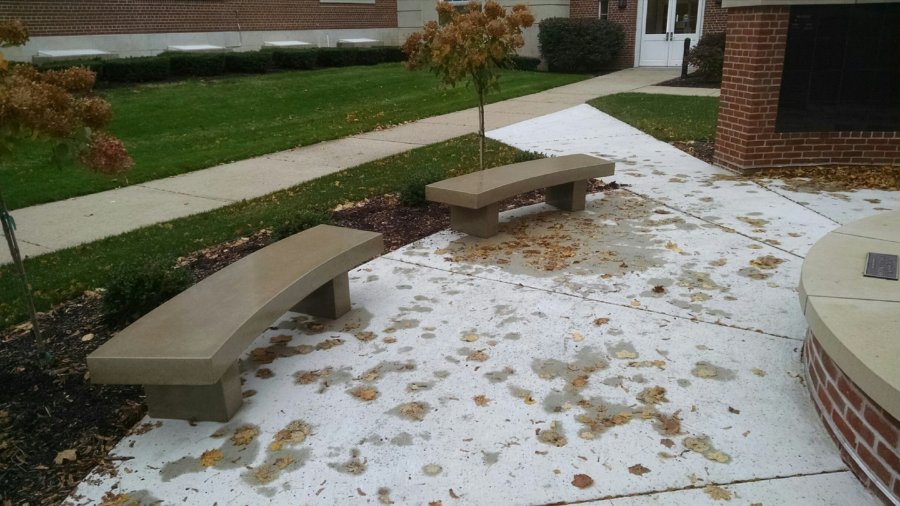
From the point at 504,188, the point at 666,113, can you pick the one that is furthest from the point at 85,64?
the point at 504,188

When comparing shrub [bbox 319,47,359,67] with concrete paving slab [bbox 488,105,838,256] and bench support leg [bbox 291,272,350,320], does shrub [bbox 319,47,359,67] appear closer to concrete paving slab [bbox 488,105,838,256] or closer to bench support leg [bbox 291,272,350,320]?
concrete paving slab [bbox 488,105,838,256]

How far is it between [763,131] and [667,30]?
43.5ft

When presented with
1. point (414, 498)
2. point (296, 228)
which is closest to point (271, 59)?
point (296, 228)

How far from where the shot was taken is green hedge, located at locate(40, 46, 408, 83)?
1448 centimetres

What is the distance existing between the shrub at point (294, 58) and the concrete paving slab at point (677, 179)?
907 cm

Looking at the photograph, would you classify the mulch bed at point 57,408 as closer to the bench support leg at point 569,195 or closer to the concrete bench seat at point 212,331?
the concrete bench seat at point 212,331

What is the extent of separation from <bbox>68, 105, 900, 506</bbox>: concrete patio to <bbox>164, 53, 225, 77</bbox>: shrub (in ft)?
41.5

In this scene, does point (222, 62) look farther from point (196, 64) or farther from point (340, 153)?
point (340, 153)

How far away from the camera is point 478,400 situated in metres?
3.45

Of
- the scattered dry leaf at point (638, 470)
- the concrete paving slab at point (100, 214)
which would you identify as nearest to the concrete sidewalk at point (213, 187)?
the concrete paving slab at point (100, 214)

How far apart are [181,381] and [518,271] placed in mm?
2747

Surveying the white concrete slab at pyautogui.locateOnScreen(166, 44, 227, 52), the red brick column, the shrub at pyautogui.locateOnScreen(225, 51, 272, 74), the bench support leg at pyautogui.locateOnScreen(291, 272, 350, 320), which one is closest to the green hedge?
the shrub at pyautogui.locateOnScreen(225, 51, 272, 74)

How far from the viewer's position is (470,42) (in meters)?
6.48

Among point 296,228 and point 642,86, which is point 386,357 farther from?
point 642,86
